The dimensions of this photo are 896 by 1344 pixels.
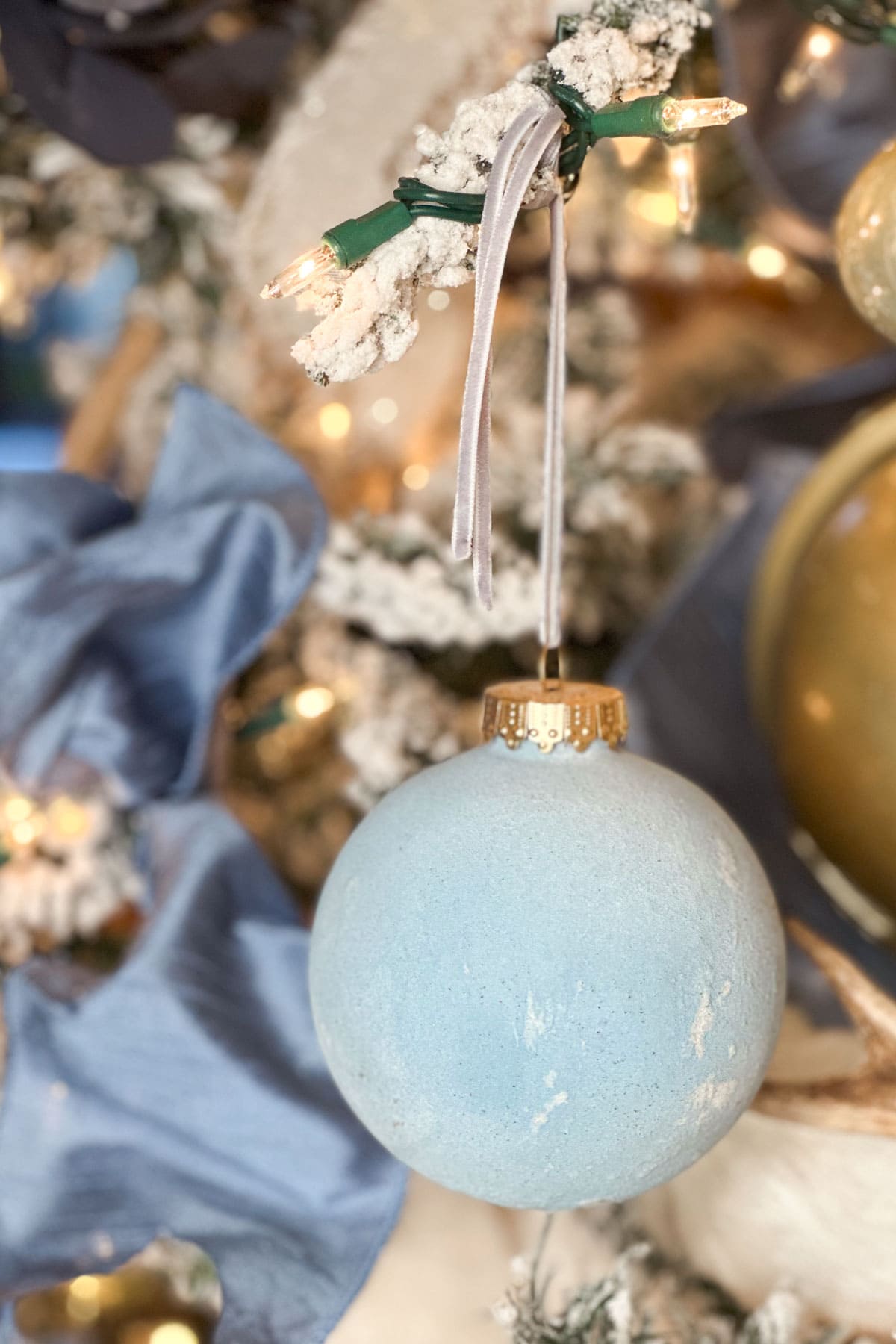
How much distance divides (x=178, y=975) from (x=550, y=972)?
0.28 metres

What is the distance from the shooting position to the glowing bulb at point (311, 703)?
2.27ft

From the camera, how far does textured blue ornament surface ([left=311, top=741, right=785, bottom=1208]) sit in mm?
379

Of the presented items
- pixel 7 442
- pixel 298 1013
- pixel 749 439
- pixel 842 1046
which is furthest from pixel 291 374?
pixel 7 442

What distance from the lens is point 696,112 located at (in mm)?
350

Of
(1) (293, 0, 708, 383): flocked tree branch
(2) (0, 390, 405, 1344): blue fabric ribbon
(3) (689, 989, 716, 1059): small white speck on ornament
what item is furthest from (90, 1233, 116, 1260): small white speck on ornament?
(1) (293, 0, 708, 383): flocked tree branch

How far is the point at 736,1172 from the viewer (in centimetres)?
51

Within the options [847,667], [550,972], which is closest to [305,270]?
[550,972]

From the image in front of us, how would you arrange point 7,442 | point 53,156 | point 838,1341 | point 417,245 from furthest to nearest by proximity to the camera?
point 7,442
point 53,156
point 838,1341
point 417,245

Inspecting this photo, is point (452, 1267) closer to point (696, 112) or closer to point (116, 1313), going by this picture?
point (116, 1313)

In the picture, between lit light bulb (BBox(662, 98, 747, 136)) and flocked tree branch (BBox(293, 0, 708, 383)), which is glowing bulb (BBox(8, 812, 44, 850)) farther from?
lit light bulb (BBox(662, 98, 747, 136))

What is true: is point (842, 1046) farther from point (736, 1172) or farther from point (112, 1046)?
point (112, 1046)

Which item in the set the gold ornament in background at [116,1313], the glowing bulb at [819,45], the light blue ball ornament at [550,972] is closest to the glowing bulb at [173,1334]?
the gold ornament in background at [116,1313]

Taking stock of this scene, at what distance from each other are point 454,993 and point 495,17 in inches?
21.8

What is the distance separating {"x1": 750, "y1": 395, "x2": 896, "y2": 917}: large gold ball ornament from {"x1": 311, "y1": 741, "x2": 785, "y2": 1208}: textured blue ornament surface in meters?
0.18
